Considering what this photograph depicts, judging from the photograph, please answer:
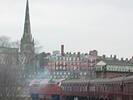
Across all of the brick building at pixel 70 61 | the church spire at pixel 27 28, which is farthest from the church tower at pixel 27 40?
the brick building at pixel 70 61

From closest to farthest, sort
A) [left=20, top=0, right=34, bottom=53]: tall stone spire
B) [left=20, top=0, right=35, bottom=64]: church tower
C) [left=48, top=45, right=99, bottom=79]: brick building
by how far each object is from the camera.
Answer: [left=20, top=0, right=35, bottom=64]: church tower → [left=20, top=0, right=34, bottom=53]: tall stone spire → [left=48, top=45, right=99, bottom=79]: brick building

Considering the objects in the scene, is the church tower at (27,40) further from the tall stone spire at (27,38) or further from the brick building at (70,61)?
the brick building at (70,61)

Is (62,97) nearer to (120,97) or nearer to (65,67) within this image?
(120,97)

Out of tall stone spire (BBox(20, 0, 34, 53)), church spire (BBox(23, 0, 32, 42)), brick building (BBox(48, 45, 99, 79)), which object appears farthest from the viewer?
brick building (BBox(48, 45, 99, 79))

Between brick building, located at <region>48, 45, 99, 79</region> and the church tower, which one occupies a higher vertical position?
the church tower

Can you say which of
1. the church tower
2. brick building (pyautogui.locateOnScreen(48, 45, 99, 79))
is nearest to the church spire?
the church tower

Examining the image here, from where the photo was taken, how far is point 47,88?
281 ft

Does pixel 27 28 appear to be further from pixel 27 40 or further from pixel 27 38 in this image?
pixel 27 40

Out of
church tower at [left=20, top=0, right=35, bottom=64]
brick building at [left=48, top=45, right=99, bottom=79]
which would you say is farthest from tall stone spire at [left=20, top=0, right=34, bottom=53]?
brick building at [left=48, top=45, right=99, bottom=79]

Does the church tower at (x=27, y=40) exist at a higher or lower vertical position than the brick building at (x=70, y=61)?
higher

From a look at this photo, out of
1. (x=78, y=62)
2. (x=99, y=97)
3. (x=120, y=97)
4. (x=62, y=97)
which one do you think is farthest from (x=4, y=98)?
(x=78, y=62)

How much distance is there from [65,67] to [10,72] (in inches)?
4376

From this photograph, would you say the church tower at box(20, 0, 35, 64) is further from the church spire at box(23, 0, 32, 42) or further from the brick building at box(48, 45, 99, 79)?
the brick building at box(48, 45, 99, 79)

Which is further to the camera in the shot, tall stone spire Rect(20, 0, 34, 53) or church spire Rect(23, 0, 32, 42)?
church spire Rect(23, 0, 32, 42)
